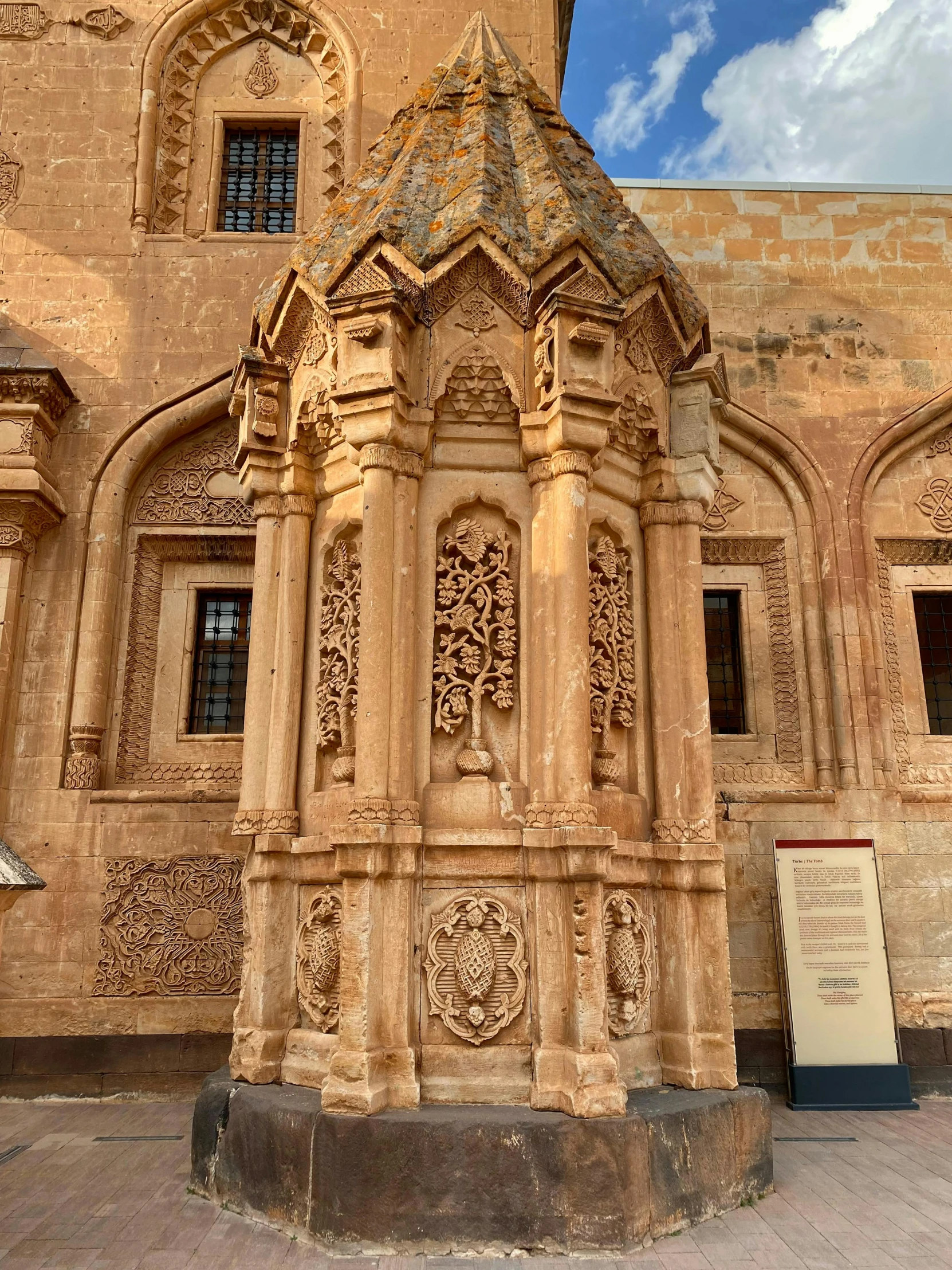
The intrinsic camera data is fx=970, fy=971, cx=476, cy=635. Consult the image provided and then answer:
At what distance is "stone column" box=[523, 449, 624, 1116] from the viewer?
4.18 metres

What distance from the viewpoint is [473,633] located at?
4.79m

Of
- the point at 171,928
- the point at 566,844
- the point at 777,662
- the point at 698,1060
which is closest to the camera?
the point at 566,844

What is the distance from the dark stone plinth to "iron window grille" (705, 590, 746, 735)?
4665 mm

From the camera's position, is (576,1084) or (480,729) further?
(480,729)

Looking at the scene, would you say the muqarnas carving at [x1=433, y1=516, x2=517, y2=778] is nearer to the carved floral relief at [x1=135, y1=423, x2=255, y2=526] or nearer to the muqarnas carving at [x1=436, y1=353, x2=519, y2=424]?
the muqarnas carving at [x1=436, y1=353, x2=519, y2=424]

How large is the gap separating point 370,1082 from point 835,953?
4459mm

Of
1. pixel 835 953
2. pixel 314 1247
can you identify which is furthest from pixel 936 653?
pixel 314 1247

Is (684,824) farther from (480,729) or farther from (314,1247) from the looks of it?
(314,1247)

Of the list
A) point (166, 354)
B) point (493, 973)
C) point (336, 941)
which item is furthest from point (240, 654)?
point (493, 973)

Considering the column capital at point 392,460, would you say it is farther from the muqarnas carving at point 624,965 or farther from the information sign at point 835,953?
the information sign at point 835,953

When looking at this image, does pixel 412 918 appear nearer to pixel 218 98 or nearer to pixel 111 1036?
pixel 111 1036

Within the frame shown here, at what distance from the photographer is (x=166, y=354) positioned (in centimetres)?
850

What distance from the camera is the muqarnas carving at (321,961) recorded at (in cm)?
459

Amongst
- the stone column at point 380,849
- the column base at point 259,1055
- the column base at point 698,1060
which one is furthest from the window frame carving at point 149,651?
the column base at point 698,1060
